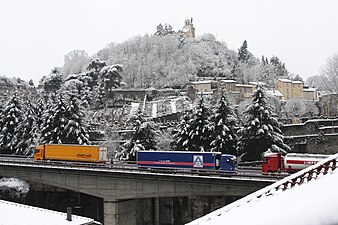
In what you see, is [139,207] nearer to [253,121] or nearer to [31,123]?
[253,121]

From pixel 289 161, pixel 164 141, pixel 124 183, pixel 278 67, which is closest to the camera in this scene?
pixel 289 161

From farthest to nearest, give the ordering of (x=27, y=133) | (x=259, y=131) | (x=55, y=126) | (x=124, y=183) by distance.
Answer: (x=27, y=133) < (x=55, y=126) < (x=259, y=131) < (x=124, y=183)

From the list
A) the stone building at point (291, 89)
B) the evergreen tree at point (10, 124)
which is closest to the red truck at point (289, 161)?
the evergreen tree at point (10, 124)

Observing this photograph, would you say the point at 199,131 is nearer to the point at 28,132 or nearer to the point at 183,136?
the point at 183,136

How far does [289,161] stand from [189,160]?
8411mm

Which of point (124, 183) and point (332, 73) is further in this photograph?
point (332, 73)

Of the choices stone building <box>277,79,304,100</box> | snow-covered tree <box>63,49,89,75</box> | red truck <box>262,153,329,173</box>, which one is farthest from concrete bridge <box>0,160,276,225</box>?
snow-covered tree <box>63,49,89,75</box>

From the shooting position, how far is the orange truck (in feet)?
132

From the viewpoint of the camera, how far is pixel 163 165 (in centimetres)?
3412

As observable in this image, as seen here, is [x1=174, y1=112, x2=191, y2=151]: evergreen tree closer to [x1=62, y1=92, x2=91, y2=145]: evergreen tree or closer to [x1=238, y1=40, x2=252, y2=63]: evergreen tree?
[x1=62, y1=92, x2=91, y2=145]: evergreen tree

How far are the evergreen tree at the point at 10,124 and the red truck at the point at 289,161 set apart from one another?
40.2 metres

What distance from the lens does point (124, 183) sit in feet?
110

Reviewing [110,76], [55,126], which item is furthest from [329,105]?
[55,126]

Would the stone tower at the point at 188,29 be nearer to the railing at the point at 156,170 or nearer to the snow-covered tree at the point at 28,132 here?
the snow-covered tree at the point at 28,132
